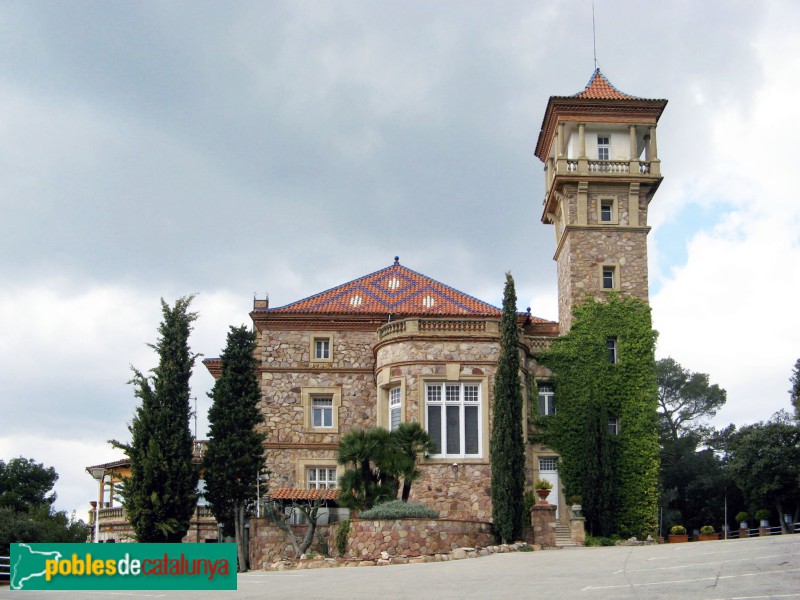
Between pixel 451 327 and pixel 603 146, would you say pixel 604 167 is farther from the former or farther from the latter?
pixel 451 327

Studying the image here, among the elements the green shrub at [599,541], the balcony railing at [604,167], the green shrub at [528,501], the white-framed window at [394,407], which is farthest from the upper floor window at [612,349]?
the white-framed window at [394,407]

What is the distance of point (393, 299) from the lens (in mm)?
42312

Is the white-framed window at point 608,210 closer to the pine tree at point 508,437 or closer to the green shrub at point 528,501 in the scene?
the pine tree at point 508,437

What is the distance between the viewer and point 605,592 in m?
17.5

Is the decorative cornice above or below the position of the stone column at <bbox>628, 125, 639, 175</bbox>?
below

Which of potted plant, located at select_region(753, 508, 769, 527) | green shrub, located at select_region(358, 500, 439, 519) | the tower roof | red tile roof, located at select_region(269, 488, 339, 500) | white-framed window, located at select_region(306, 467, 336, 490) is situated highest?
the tower roof

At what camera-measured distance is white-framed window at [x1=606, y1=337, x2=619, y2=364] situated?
3809cm

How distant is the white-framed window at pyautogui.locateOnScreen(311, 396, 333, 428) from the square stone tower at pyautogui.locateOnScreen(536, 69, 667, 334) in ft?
32.5

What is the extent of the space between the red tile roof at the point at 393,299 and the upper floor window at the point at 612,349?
15.4 feet

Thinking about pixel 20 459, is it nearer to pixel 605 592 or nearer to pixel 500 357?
pixel 500 357

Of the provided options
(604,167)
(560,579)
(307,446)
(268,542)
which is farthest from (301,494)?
(560,579)

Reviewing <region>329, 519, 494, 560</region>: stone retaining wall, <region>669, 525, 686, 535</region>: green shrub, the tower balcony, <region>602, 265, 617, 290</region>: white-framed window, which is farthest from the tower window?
<region>329, 519, 494, 560</region>: stone retaining wall

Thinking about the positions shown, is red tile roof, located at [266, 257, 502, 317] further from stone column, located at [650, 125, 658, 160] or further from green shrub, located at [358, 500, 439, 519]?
green shrub, located at [358, 500, 439, 519]

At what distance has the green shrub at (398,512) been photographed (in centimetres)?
2820
